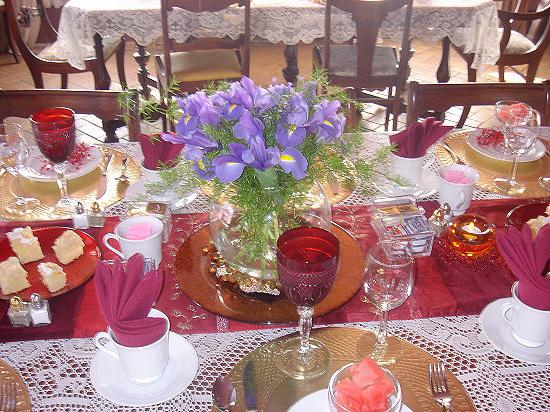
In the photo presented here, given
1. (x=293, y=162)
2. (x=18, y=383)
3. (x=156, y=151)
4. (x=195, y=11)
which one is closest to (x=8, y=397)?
(x=18, y=383)

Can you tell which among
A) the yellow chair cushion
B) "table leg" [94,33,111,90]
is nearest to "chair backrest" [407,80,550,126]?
the yellow chair cushion

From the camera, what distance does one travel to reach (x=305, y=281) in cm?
92

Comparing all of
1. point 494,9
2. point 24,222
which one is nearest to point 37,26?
point 494,9

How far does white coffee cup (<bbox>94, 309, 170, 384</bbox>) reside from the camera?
3.02 feet

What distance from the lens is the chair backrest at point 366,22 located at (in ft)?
8.98

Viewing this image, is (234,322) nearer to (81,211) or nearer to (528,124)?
(81,211)

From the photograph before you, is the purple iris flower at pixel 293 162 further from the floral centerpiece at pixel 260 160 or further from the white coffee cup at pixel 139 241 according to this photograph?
the white coffee cup at pixel 139 241

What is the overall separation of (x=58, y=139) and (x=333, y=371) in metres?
0.84

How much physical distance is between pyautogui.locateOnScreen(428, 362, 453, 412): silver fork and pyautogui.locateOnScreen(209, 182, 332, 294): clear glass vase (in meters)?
0.32

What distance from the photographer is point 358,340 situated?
1.05 m

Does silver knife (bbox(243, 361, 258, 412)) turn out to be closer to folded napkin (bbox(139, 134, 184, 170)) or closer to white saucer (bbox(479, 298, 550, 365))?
white saucer (bbox(479, 298, 550, 365))

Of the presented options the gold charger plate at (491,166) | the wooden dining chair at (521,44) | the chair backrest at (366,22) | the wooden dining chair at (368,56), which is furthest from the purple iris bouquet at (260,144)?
the wooden dining chair at (521,44)

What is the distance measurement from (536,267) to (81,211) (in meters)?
0.95

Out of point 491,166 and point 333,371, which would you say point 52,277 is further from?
point 491,166
